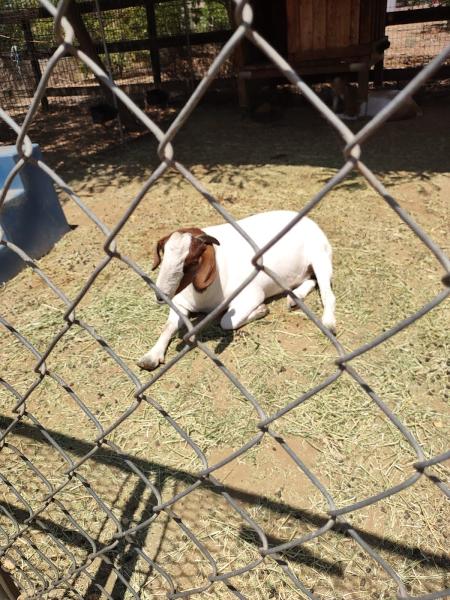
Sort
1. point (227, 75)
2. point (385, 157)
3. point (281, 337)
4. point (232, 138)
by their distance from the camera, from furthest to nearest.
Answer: point (227, 75) → point (232, 138) → point (385, 157) → point (281, 337)

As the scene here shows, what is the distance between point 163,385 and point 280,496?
3.43 ft

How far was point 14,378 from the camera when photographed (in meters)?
3.07

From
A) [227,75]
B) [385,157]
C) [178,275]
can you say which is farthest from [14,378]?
[227,75]

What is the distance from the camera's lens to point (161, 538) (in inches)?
80.3

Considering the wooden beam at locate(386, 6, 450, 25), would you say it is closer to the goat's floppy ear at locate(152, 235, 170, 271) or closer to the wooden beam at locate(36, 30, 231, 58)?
the wooden beam at locate(36, 30, 231, 58)

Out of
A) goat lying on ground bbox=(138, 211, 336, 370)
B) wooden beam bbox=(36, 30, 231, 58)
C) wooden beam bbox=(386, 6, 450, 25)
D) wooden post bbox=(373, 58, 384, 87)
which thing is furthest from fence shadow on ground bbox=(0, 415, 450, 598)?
wooden post bbox=(373, 58, 384, 87)

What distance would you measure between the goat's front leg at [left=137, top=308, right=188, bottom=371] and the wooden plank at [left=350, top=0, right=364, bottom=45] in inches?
252

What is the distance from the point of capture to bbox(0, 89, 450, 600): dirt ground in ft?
6.35

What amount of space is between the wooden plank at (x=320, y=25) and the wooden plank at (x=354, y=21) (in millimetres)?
428

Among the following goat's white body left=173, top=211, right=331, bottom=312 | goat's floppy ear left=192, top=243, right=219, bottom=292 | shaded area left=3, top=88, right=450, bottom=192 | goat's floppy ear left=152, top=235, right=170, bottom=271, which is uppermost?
goat's floppy ear left=152, top=235, right=170, bottom=271

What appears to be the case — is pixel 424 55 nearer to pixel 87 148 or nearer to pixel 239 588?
pixel 87 148

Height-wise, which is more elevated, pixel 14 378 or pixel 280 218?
pixel 280 218

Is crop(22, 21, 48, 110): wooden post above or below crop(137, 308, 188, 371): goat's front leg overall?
above

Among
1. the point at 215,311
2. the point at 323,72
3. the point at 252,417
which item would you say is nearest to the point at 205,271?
the point at 252,417
